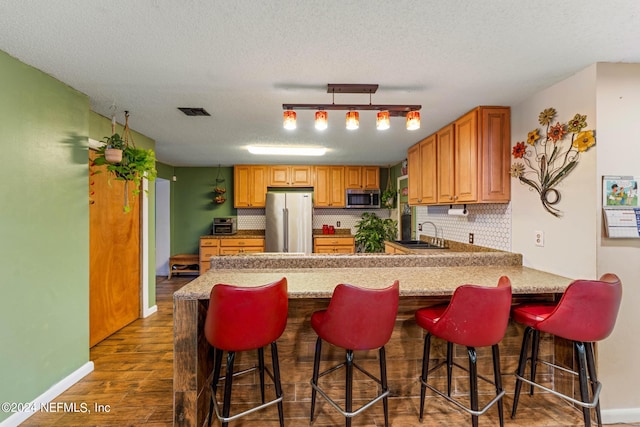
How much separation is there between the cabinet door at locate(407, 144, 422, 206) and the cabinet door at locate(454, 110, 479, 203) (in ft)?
3.01

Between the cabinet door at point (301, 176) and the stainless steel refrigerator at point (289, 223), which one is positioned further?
the cabinet door at point (301, 176)

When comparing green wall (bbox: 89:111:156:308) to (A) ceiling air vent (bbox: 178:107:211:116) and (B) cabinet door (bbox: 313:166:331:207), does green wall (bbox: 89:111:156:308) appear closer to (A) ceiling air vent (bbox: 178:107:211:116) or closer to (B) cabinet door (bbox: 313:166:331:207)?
(A) ceiling air vent (bbox: 178:107:211:116)

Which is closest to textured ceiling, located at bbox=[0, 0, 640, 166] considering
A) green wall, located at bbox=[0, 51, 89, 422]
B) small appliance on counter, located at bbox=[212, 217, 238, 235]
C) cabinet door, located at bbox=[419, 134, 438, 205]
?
green wall, located at bbox=[0, 51, 89, 422]

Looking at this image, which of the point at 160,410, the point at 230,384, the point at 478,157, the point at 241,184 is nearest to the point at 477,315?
the point at 230,384

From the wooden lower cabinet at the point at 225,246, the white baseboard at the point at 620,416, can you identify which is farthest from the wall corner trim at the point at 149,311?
the white baseboard at the point at 620,416

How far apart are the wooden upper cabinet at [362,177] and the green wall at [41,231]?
4.03 meters

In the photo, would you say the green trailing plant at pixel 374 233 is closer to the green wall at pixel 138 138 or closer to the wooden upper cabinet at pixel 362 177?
the wooden upper cabinet at pixel 362 177

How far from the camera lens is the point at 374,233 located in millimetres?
5336

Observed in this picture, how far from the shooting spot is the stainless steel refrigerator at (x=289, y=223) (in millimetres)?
5332

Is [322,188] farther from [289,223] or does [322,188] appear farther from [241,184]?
[241,184]

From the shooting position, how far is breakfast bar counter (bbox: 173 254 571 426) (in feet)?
5.88

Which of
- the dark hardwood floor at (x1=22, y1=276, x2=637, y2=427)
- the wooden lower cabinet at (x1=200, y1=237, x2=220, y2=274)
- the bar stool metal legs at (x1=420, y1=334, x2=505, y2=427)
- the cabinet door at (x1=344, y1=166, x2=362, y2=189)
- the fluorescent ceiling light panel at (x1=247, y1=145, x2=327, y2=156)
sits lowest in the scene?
the dark hardwood floor at (x1=22, y1=276, x2=637, y2=427)

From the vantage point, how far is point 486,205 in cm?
312

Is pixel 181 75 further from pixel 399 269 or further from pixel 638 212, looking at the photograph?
pixel 638 212
